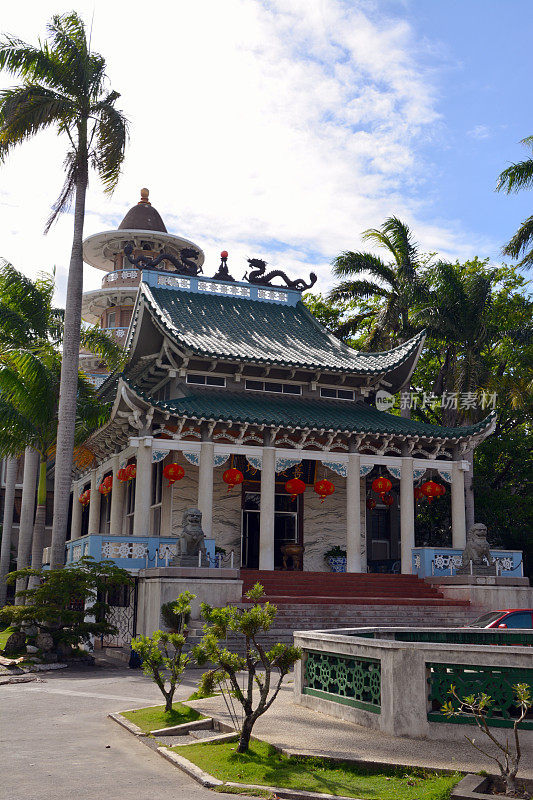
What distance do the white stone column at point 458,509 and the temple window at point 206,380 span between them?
318 inches

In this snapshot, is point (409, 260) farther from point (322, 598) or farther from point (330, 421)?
point (322, 598)

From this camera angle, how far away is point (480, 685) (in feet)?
29.7

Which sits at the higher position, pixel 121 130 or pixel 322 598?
pixel 121 130

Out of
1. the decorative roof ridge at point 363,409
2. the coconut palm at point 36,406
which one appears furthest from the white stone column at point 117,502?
the decorative roof ridge at point 363,409

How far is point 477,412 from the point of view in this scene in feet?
103

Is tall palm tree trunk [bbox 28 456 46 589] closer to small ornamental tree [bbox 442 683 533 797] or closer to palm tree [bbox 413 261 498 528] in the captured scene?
palm tree [bbox 413 261 498 528]

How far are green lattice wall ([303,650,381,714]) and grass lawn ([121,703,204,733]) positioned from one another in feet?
5.61

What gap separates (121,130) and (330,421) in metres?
10.4

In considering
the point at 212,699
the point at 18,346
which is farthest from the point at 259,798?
the point at 18,346

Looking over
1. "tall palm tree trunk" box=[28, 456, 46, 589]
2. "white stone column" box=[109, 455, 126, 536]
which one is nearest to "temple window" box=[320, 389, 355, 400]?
"white stone column" box=[109, 455, 126, 536]

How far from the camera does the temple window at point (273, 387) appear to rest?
2716cm

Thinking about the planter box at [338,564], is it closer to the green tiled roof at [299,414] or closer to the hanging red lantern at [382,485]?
the hanging red lantern at [382,485]

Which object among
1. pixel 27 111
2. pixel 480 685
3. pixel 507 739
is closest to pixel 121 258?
pixel 27 111

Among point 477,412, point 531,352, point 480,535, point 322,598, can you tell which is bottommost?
point 322,598
